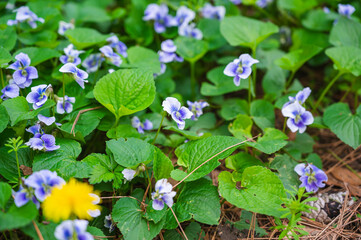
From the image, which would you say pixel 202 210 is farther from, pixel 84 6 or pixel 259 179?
pixel 84 6

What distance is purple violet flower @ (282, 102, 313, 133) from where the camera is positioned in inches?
85.0

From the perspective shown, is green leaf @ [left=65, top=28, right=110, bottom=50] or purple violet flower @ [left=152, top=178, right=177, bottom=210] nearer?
purple violet flower @ [left=152, top=178, right=177, bottom=210]

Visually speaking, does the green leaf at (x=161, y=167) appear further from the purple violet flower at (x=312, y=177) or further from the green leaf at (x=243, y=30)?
the green leaf at (x=243, y=30)

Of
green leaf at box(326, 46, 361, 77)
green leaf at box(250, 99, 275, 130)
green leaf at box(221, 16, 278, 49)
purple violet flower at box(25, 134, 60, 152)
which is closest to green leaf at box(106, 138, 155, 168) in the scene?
purple violet flower at box(25, 134, 60, 152)

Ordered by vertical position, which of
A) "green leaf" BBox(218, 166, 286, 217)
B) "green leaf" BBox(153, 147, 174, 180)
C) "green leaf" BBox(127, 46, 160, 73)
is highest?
"green leaf" BBox(127, 46, 160, 73)

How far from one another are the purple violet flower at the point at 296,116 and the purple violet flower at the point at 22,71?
5.36 ft

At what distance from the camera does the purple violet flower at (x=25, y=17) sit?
103 inches

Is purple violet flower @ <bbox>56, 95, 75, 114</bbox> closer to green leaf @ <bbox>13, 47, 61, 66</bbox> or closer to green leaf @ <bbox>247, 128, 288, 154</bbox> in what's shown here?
green leaf @ <bbox>13, 47, 61, 66</bbox>

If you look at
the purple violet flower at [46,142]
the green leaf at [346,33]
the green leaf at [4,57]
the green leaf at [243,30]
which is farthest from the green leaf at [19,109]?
the green leaf at [346,33]

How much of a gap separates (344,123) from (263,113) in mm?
573

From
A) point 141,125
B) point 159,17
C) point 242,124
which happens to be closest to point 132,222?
point 141,125

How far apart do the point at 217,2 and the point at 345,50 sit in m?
1.37

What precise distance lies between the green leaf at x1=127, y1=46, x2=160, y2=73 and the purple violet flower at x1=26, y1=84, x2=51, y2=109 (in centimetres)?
76

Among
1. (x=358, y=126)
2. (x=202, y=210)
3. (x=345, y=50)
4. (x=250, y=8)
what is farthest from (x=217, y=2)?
(x=202, y=210)
